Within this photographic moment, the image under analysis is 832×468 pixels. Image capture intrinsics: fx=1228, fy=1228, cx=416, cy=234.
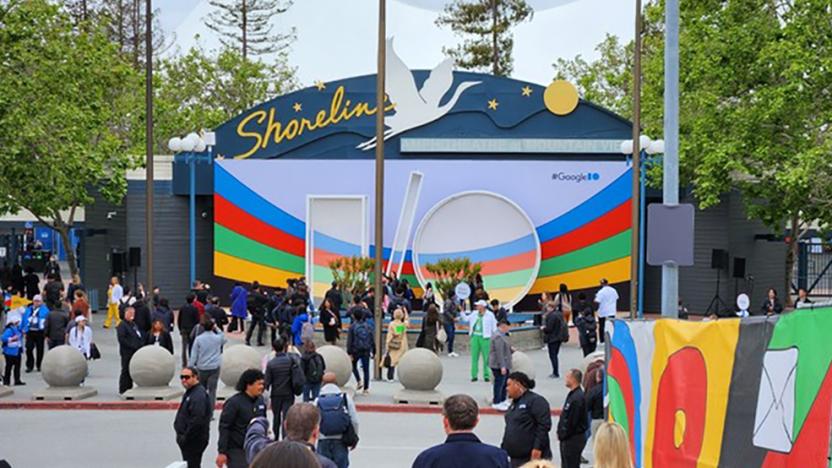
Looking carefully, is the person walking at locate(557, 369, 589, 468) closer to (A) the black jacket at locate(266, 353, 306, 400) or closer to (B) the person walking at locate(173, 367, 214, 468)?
(B) the person walking at locate(173, 367, 214, 468)

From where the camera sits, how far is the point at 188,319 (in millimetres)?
25250

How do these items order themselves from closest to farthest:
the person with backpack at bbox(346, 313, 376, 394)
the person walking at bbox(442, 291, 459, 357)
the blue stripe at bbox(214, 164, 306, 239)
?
the person with backpack at bbox(346, 313, 376, 394) → the person walking at bbox(442, 291, 459, 357) → the blue stripe at bbox(214, 164, 306, 239)

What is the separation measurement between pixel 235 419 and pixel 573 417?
3456 millimetres

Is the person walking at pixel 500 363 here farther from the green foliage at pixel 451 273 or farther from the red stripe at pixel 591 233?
the red stripe at pixel 591 233

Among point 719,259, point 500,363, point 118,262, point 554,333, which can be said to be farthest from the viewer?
point 719,259

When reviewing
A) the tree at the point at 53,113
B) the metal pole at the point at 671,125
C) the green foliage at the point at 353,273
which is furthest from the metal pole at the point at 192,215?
the metal pole at the point at 671,125

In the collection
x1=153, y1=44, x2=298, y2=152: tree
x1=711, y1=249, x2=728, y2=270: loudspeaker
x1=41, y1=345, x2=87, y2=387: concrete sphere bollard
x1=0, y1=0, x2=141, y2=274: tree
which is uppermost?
x1=153, y1=44, x2=298, y2=152: tree

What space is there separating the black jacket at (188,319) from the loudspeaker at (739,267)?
1802 cm

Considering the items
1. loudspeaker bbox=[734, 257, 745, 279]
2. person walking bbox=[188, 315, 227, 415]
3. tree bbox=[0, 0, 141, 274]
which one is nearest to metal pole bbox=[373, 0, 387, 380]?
person walking bbox=[188, 315, 227, 415]

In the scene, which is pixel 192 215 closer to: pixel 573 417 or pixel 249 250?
pixel 249 250

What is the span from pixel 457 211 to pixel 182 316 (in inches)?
546

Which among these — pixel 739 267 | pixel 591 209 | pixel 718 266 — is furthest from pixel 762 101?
pixel 591 209

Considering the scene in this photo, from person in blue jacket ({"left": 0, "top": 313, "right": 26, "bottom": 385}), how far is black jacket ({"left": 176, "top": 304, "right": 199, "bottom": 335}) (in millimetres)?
3459

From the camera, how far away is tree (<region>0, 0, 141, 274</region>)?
29.0 meters
